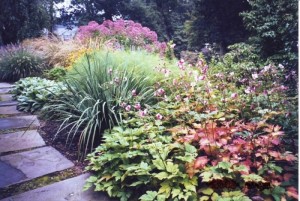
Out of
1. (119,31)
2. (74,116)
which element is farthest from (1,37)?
(74,116)

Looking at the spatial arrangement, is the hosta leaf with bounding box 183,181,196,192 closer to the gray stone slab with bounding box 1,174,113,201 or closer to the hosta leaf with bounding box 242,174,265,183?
the hosta leaf with bounding box 242,174,265,183

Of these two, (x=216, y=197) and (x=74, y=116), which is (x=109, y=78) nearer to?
(x=74, y=116)

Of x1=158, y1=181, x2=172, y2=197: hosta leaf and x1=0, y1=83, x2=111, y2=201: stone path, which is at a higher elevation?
x1=158, y1=181, x2=172, y2=197: hosta leaf

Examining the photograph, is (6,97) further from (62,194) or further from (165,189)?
(165,189)

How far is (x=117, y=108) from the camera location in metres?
2.64

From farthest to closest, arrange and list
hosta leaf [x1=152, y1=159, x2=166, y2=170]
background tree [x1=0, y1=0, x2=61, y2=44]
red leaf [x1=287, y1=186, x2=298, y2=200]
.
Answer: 1. background tree [x1=0, y1=0, x2=61, y2=44]
2. hosta leaf [x1=152, y1=159, x2=166, y2=170]
3. red leaf [x1=287, y1=186, x2=298, y2=200]

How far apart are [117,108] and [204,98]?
0.83m

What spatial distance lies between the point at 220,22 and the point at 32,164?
12005 mm

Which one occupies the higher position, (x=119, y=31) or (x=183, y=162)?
(x=119, y=31)

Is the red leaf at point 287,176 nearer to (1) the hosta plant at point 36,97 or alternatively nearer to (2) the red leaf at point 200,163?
(2) the red leaf at point 200,163

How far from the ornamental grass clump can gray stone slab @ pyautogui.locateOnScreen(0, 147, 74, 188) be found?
20 cm

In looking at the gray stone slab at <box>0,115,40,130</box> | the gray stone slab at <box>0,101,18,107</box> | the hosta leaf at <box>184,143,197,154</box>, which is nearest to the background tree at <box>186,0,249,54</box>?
the gray stone slab at <box>0,101,18,107</box>

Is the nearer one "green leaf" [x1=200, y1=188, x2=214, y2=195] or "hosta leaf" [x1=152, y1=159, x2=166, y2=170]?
"green leaf" [x1=200, y1=188, x2=214, y2=195]

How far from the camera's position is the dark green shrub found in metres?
6.35
